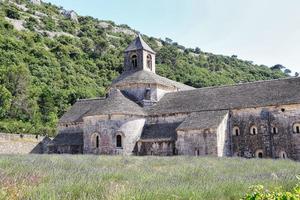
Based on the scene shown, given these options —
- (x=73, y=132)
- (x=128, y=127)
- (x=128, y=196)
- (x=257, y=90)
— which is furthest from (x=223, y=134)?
(x=128, y=196)

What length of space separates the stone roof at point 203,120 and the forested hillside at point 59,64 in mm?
27911

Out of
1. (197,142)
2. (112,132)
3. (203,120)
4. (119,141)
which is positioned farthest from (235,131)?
(112,132)

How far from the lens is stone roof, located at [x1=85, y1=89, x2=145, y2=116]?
37719mm

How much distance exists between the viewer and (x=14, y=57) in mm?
81375

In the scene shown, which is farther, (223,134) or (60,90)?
(60,90)

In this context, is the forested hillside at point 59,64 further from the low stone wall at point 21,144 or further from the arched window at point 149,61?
the arched window at point 149,61

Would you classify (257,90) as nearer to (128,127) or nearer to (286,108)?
(286,108)

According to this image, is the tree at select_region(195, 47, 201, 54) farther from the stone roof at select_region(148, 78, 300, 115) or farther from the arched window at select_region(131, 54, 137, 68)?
the stone roof at select_region(148, 78, 300, 115)

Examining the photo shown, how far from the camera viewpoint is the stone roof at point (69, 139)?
4262 centimetres

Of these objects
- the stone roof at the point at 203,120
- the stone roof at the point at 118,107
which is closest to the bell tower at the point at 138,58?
the stone roof at the point at 118,107

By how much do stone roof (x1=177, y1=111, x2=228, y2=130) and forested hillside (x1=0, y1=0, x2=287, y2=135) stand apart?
1099 inches

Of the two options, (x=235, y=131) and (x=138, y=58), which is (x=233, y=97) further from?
(x=138, y=58)

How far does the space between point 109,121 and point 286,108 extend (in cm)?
1430

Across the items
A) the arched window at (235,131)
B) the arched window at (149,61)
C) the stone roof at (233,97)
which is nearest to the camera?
the stone roof at (233,97)
